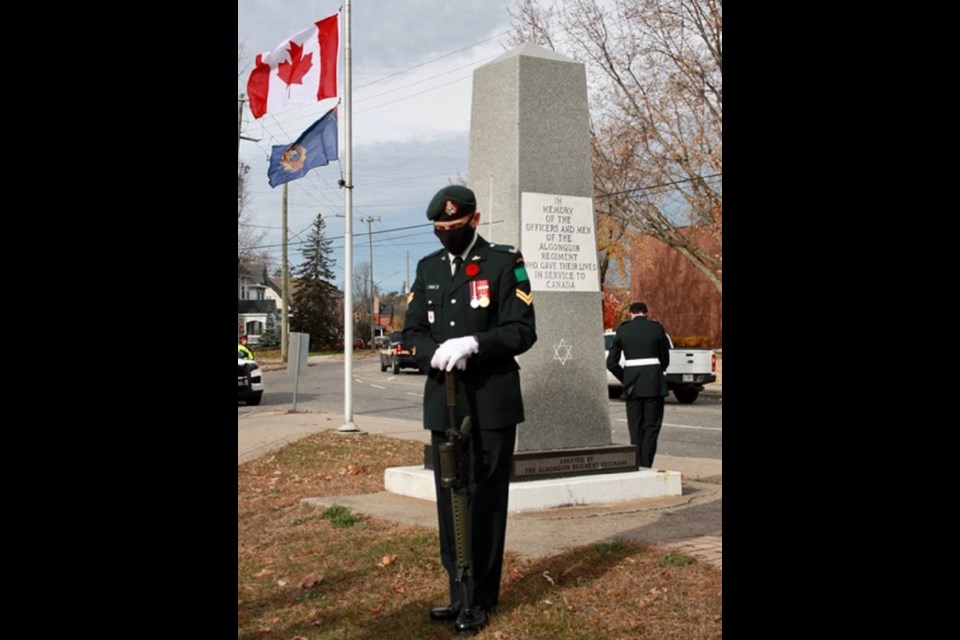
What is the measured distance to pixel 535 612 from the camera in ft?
15.7

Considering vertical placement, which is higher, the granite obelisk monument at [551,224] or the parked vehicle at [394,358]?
the granite obelisk monument at [551,224]

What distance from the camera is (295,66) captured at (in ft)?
52.7

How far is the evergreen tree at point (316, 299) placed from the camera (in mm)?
82188

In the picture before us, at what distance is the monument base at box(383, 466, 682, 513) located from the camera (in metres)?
7.59

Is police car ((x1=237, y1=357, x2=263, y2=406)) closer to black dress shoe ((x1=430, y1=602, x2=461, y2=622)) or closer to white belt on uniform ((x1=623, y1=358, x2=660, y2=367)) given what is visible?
white belt on uniform ((x1=623, y1=358, x2=660, y2=367))

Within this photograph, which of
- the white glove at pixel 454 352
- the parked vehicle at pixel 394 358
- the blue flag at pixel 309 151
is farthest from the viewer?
the parked vehicle at pixel 394 358

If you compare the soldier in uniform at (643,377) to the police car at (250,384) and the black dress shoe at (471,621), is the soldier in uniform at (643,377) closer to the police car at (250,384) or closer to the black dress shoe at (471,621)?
the black dress shoe at (471,621)

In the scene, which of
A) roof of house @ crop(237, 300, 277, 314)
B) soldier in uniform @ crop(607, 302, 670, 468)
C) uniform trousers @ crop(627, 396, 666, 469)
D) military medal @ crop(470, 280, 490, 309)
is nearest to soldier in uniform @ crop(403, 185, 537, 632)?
military medal @ crop(470, 280, 490, 309)

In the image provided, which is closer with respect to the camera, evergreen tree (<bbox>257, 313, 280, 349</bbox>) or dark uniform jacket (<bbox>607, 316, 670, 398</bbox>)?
dark uniform jacket (<bbox>607, 316, 670, 398</bbox>)

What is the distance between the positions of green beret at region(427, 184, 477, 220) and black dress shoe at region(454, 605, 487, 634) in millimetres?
1831

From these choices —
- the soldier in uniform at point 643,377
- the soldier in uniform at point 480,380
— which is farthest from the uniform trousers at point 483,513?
the soldier in uniform at point 643,377

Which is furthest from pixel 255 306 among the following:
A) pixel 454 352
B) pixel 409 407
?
pixel 454 352

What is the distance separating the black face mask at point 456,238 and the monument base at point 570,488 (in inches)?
123

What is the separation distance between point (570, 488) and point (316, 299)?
266ft
